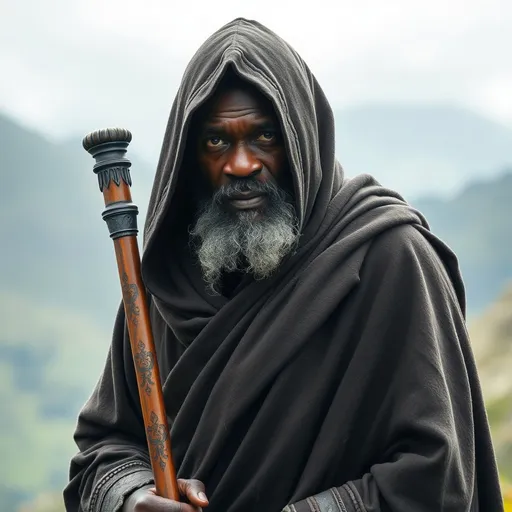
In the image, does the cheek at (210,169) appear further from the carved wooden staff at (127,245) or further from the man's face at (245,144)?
the carved wooden staff at (127,245)

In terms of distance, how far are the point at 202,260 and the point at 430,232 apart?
0.81 m

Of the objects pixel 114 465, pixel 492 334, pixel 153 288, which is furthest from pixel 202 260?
pixel 492 334

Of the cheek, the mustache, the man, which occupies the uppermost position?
the cheek

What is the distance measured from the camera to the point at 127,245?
449cm

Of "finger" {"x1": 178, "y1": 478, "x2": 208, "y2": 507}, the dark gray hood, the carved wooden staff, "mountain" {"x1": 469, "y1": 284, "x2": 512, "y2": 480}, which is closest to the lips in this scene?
the dark gray hood

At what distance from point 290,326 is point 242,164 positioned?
0.58 meters

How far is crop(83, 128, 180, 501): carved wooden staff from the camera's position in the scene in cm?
438

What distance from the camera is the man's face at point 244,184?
4359 mm

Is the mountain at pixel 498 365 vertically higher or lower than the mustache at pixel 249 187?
higher

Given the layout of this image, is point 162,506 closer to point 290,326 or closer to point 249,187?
point 290,326

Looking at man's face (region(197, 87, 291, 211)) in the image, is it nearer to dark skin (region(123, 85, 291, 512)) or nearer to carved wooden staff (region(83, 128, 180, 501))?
dark skin (region(123, 85, 291, 512))

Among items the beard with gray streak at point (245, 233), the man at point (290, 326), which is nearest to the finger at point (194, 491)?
the man at point (290, 326)

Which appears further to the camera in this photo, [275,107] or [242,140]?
[242,140]

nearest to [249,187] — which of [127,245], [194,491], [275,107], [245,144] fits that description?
[245,144]
